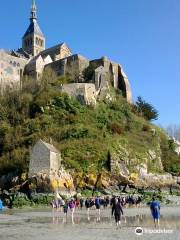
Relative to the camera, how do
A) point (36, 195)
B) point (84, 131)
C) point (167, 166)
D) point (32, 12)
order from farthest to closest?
1. point (32, 12)
2. point (167, 166)
3. point (84, 131)
4. point (36, 195)

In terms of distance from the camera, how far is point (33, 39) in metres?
105

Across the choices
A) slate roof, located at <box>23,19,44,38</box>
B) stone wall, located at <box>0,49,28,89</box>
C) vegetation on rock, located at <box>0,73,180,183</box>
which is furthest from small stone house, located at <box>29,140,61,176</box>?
slate roof, located at <box>23,19,44,38</box>

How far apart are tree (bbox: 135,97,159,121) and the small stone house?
27.0 meters

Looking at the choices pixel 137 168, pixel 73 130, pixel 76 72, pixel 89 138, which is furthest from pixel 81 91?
pixel 137 168

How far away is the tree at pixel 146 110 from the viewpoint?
71.8m

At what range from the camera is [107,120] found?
61406 millimetres

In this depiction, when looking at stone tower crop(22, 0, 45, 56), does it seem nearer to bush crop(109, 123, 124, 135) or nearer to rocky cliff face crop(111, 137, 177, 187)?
bush crop(109, 123, 124, 135)

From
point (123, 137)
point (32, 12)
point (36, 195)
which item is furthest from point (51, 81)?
point (32, 12)

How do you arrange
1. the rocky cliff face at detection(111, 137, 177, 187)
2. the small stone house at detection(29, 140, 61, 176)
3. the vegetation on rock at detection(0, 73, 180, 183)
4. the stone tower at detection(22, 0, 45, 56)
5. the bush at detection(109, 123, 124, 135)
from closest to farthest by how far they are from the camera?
the small stone house at detection(29, 140, 61, 176) < the rocky cliff face at detection(111, 137, 177, 187) < the vegetation on rock at detection(0, 73, 180, 183) < the bush at detection(109, 123, 124, 135) < the stone tower at detection(22, 0, 45, 56)

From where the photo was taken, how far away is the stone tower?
104 meters

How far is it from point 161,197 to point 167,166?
54.1ft

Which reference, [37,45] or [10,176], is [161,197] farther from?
[37,45]

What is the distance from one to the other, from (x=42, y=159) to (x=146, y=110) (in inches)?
1180

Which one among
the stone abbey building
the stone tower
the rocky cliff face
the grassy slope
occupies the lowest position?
the rocky cliff face
